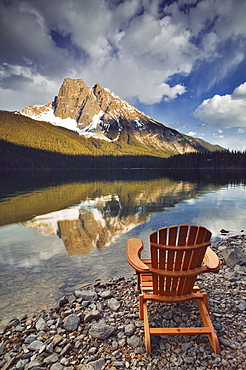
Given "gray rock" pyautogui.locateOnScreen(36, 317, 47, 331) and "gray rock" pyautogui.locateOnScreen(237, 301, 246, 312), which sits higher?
"gray rock" pyautogui.locateOnScreen(237, 301, 246, 312)

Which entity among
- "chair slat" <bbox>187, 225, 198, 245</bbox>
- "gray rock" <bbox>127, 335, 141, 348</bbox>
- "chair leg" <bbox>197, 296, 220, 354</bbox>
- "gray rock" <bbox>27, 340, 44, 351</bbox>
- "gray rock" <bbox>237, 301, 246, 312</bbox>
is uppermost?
"chair slat" <bbox>187, 225, 198, 245</bbox>

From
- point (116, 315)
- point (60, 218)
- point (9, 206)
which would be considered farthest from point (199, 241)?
point (9, 206)

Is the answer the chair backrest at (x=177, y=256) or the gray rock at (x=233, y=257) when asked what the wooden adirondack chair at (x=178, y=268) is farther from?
the gray rock at (x=233, y=257)

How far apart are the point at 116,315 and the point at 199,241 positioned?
2889 millimetres

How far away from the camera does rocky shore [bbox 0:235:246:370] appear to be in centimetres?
395

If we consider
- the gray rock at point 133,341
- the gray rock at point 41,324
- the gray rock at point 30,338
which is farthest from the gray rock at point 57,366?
the gray rock at point 133,341

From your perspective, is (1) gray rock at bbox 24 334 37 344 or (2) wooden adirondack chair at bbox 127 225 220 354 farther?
(1) gray rock at bbox 24 334 37 344

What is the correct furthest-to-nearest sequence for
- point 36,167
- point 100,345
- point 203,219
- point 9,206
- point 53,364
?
point 36,167 < point 9,206 < point 203,219 < point 100,345 < point 53,364

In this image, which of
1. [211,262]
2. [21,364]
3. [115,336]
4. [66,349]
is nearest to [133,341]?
[115,336]

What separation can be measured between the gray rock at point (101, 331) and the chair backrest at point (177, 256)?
53.1 inches

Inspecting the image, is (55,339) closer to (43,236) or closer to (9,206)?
(43,236)

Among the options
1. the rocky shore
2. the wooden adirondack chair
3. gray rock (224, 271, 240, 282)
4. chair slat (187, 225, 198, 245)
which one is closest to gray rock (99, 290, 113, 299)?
the rocky shore

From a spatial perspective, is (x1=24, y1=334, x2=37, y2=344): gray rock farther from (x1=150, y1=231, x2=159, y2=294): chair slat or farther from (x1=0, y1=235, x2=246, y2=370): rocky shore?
(x1=150, y1=231, x2=159, y2=294): chair slat

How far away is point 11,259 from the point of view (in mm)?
9477
